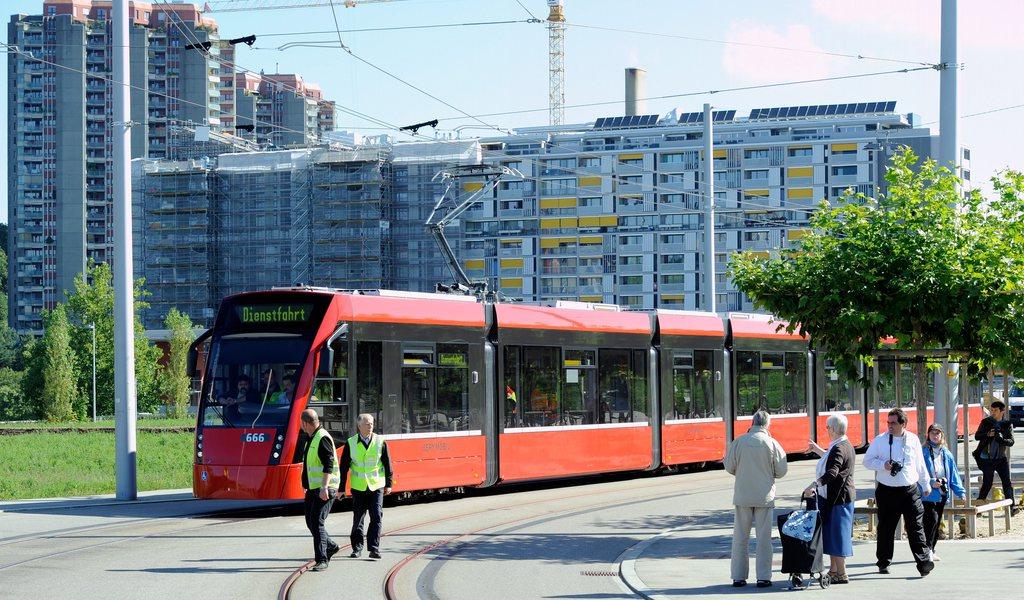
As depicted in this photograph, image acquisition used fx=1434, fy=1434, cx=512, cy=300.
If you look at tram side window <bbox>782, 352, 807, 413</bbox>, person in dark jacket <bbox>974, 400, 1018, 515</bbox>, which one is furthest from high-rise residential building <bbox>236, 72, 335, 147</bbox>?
person in dark jacket <bbox>974, 400, 1018, 515</bbox>

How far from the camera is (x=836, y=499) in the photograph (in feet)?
39.2

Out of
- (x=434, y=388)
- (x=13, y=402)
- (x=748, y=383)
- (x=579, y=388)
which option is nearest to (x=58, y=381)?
(x=13, y=402)

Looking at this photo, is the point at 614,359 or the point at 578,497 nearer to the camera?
the point at 578,497

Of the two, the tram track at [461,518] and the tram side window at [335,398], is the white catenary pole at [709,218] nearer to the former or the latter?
the tram track at [461,518]

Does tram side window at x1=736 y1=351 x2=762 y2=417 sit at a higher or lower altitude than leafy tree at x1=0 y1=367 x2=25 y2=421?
higher

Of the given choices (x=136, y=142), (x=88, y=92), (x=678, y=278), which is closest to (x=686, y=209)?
(x=678, y=278)

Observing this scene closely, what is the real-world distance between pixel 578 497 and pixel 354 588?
10062 millimetres

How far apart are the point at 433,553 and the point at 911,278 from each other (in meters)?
5.80

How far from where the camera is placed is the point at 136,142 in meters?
143

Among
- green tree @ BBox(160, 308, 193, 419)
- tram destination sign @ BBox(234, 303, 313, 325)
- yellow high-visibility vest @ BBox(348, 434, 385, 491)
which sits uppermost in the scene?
tram destination sign @ BBox(234, 303, 313, 325)

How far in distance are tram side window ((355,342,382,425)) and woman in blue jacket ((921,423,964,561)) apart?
287 inches

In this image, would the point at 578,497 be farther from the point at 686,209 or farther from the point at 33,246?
the point at 33,246

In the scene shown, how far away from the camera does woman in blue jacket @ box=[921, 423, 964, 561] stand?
535 inches

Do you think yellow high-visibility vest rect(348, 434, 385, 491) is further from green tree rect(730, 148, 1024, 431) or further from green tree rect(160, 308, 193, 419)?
green tree rect(160, 308, 193, 419)
